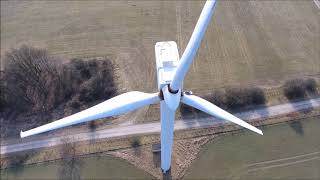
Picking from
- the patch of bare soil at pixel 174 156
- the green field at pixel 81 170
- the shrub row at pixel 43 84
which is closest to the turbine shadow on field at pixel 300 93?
the patch of bare soil at pixel 174 156

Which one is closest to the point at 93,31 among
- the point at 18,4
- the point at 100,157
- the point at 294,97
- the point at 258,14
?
the point at 18,4

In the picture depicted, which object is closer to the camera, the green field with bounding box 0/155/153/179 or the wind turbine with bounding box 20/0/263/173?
the wind turbine with bounding box 20/0/263/173

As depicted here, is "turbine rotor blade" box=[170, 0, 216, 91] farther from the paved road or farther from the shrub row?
the shrub row

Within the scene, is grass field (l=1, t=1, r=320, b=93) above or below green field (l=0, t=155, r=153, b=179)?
above

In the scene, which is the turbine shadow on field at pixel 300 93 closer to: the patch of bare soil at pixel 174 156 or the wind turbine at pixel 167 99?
the patch of bare soil at pixel 174 156

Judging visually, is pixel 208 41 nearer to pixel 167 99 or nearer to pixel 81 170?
pixel 81 170

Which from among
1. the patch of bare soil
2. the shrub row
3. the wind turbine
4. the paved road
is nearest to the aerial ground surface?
the patch of bare soil

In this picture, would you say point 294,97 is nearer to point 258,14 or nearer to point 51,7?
point 258,14
